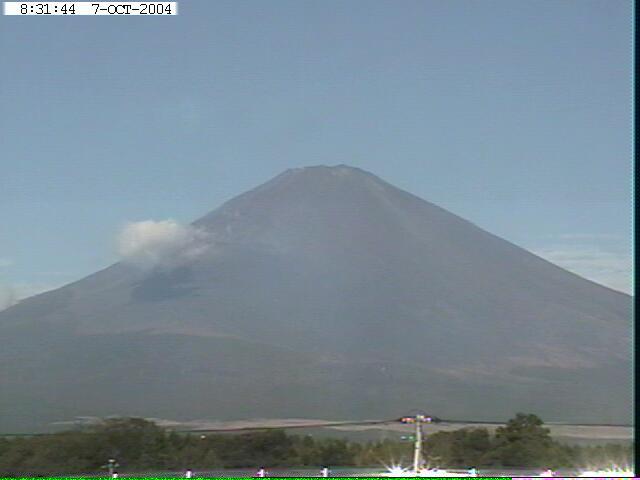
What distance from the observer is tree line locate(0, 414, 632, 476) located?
8.48 metres

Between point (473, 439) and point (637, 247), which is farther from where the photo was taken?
point (473, 439)

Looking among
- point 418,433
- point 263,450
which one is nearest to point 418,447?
point 418,433

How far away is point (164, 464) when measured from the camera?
860 cm

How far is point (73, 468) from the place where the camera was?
28.1 ft

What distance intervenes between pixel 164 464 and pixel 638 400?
10.6 ft

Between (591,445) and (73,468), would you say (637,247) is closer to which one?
(591,445)

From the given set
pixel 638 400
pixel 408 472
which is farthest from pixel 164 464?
pixel 638 400

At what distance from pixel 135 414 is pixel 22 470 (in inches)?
31.8

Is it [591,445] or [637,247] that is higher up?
[637,247]

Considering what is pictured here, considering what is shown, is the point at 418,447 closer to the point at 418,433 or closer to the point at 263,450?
the point at 418,433

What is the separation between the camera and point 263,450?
28.3ft

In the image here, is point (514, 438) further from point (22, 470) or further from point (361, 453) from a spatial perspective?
point (22, 470)

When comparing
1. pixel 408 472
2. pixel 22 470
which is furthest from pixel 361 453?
pixel 22 470

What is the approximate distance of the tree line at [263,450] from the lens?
27.8 feet
